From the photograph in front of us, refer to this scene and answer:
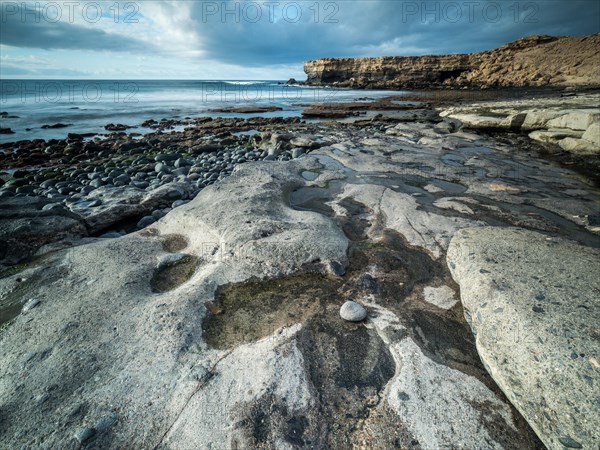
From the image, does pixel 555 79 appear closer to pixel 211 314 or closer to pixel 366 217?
pixel 366 217

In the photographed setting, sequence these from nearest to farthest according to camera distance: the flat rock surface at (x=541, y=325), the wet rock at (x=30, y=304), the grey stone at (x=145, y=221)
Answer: the flat rock surface at (x=541, y=325)
the wet rock at (x=30, y=304)
the grey stone at (x=145, y=221)

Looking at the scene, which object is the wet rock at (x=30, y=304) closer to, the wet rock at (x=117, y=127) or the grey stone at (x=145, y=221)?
the grey stone at (x=145, y=221)

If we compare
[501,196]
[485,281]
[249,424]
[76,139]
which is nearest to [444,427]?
[249,424]

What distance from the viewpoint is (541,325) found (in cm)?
170

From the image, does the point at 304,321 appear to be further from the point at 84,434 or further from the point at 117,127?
the point at 117,127

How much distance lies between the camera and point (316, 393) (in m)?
1.60

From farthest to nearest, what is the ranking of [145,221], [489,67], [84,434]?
[489,67], [145,221], [84,434]

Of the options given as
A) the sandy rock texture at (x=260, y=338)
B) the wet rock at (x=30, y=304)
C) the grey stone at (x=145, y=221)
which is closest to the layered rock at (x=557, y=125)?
the sandy rock texture at (x=260, y=338)

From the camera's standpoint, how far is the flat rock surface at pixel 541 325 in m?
1.38

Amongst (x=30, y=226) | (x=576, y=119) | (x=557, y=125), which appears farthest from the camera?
(x=557, y=125)

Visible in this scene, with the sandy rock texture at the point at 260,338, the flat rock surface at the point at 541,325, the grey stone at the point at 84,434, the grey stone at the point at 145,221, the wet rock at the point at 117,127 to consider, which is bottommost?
the grey stone at the point at 145,221

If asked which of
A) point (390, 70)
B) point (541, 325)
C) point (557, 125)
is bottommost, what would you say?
point (541, 325)

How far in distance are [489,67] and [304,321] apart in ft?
188

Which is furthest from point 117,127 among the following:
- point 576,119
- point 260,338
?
point 576,119
